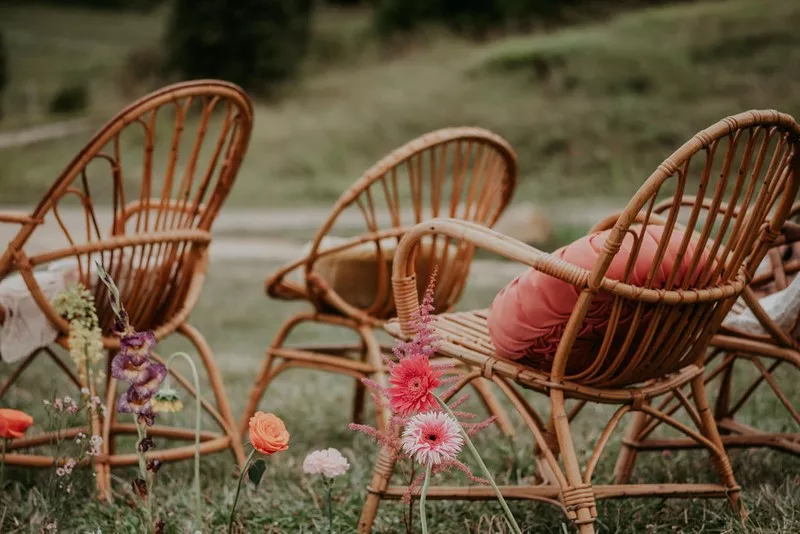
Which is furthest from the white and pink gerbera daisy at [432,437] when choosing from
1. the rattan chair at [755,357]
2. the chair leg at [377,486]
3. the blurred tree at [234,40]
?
the blurred tree at [234,40]

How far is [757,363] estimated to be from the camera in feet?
8.56

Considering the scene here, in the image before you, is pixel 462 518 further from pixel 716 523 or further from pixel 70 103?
pixel 70 103

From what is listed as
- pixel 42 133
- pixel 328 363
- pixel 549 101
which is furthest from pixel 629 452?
pixel 42 133

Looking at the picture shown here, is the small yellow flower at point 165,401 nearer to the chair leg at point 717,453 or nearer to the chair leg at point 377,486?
the chair leg at point 377,486

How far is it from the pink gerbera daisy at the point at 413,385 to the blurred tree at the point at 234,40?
14370 mm

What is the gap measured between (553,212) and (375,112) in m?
5.40

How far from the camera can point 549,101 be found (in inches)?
500

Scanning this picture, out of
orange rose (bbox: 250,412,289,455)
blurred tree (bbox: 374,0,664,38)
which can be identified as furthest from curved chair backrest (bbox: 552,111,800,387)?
blurred tree (bbox: 374,0,664,38)

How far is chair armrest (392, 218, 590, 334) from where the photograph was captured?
6.06 ft

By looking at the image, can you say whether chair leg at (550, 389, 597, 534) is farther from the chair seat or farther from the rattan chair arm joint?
the rattan chair arm joint

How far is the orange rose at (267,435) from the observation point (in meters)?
1.66

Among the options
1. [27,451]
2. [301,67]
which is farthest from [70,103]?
[27,451]

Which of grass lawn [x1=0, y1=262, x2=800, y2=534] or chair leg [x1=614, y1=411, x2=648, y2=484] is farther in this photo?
chair leg [x1=614, y1=411, x2=648, y2=484]

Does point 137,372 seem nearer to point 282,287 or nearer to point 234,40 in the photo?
point 282,287
